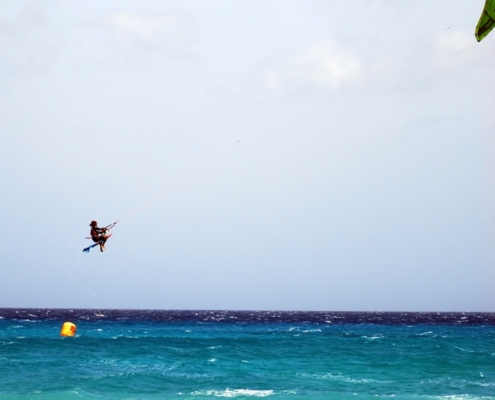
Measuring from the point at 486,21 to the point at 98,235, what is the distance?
13.9 meters

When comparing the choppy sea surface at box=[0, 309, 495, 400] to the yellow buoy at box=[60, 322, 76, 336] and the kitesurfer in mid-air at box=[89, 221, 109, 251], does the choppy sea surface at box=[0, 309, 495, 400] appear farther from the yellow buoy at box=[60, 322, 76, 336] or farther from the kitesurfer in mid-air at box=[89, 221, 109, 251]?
the kitesurfer in mid-air at box=[89, 221, 109, 251]

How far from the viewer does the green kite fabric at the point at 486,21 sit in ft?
37.9

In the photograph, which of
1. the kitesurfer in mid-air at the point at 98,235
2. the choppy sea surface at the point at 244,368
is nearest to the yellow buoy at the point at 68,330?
the choppy sea surface at the point at 244,368

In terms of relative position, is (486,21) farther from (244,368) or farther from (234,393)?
(244,368)

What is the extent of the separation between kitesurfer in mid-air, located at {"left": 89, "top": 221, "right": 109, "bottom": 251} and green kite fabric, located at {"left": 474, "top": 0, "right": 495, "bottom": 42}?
533 inches

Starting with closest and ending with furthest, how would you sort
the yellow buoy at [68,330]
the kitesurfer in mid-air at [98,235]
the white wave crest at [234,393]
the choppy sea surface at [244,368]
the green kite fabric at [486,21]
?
the green kite fabric at [486,21] < the kitesurfer in mid-air at [98,235] < the white wave crest at [234,393] < the choppy sea surface at [244,368] < the yellow buoy at [68,330]

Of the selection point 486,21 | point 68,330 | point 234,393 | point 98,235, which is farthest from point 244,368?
point 486,21

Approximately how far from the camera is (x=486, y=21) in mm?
11883

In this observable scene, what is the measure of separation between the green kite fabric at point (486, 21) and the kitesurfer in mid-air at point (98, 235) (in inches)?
533

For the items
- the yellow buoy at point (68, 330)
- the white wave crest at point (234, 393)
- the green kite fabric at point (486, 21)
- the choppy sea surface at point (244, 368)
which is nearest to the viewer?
the green kite fabric at point (486, 21)

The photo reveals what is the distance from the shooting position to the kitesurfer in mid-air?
70.3 ft

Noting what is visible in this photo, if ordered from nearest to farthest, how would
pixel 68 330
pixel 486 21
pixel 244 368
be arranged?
pixel 486 21
pixel 244 368
pixel 68 330

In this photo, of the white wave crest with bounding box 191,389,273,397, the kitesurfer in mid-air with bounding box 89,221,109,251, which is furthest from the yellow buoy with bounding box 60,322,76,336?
the kitesurfer in mid-air with bounding box 89,221,109,251

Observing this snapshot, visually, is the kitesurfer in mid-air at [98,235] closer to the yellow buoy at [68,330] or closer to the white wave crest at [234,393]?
the white wave crest at [234,393]
